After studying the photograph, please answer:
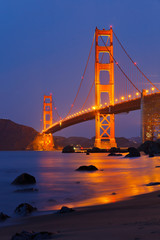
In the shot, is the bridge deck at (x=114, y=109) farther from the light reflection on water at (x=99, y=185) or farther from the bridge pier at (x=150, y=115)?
the light reflection on water at (x=99, y=185)

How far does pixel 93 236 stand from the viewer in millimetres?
2561

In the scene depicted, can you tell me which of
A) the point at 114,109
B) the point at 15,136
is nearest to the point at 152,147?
the point at 114,109

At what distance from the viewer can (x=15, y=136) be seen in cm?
11419

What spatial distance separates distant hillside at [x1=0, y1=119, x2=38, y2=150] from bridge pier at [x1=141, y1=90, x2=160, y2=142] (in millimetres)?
69744

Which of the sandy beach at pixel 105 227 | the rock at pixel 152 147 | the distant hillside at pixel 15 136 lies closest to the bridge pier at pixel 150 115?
the rock at pixel 152 147

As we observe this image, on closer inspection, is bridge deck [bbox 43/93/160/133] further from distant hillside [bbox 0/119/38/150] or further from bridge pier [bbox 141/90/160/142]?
distant hillside [bbox 0/119/38/150]

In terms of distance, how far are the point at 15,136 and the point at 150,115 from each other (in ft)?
262

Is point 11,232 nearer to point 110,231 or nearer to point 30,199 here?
point 110,231

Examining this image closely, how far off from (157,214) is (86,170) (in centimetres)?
1082

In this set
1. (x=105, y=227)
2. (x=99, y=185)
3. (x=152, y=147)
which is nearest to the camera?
(x=105, y=227)

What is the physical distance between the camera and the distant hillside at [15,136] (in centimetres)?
11025

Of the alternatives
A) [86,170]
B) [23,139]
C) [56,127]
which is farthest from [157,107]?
[23,139]

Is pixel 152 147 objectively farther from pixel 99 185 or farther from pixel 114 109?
pixel 99 185

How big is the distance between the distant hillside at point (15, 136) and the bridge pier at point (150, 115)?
229 feet
